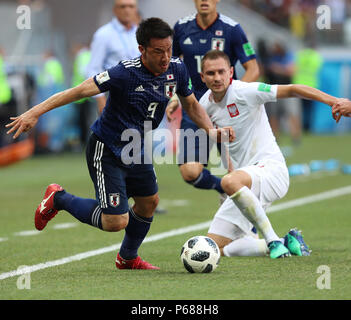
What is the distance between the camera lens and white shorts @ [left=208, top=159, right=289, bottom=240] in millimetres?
7430

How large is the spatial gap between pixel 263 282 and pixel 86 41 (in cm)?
1700

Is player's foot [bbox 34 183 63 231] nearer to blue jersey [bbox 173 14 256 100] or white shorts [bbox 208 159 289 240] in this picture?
white shorts [bbox 208 159 289 240]

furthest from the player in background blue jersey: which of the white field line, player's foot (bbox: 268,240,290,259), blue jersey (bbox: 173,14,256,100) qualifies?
player's foot (bbox: 268,240,290,259)

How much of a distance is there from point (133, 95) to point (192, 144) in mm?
2687

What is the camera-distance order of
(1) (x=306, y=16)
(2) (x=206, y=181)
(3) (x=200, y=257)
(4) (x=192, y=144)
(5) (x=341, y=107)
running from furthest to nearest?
(1) (x=306, y=16) < (2) (x=206, y=181) < (4) (x=192, y=144) < (5) (x=341, y=107) < (3) (x=200, y=257)

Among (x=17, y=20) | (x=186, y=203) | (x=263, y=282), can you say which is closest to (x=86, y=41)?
(x=17, y=20)

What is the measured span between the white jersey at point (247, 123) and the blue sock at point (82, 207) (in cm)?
157

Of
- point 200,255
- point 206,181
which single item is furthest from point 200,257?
point 206,181

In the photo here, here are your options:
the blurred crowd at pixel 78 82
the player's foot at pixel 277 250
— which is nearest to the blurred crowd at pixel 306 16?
the blurred crowd at pixel 78 82

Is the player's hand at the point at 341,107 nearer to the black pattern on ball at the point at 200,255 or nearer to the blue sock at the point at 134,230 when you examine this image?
the black pattern on ball at the point at 200,255

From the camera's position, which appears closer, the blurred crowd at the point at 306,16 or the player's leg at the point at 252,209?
the player's leg at the point at 252,209

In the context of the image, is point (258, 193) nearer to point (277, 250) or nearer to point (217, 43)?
point (277, 250)

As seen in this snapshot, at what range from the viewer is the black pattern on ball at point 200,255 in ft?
21.1

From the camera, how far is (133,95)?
21.2ft
